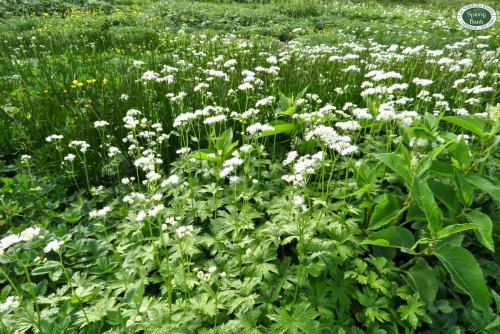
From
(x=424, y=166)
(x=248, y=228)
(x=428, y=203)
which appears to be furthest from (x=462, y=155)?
(x=248, y=228)

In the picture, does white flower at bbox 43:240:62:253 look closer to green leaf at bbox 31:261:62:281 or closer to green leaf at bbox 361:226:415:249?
green leaf at bbox 31:261:62:281

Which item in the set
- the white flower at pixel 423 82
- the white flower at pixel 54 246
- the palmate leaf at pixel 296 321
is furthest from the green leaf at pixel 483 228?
the white flower at pixel 54 246

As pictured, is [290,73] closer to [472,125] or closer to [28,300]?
[472,125]

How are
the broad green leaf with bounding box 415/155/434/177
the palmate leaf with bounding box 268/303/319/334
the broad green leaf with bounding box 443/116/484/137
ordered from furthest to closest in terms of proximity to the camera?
the broad green leaf with bounding box 443/116/484/137
the broad green leaf with bounding box 415/155/434/177
the palmate leaf with bounding box 268/303/319/334

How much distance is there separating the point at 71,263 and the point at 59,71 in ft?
14.0

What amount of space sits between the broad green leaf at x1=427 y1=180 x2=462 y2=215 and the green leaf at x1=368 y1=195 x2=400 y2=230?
12.1 inches

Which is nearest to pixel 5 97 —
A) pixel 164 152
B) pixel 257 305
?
pixel 164 152

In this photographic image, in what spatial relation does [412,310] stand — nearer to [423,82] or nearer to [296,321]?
[296,321]

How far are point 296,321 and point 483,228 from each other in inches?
49.1

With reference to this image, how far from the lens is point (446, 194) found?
7.21ft

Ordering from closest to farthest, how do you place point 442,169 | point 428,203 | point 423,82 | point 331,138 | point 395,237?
1. point 428,203
2. point 395,237
3. point 331,138
4. point 442,169
5. point 423,82

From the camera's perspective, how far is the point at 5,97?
426 centimetres

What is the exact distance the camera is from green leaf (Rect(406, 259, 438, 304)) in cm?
197

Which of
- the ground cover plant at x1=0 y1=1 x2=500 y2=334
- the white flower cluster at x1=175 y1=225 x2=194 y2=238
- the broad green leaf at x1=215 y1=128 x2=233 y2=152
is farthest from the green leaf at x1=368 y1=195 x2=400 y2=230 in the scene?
the broad green leaf at x1=215 y1=128 x2=233 y2=152
